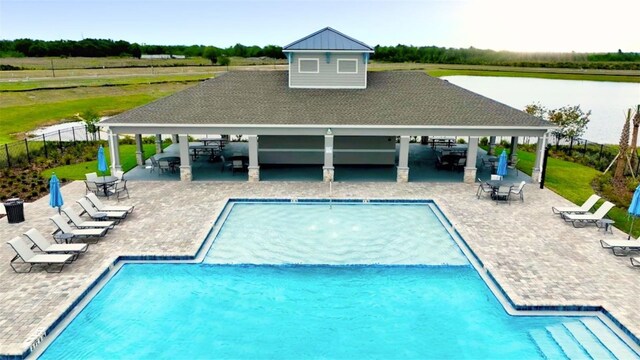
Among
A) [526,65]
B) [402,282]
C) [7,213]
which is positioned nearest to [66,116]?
[7,213]

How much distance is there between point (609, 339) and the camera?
423 inches

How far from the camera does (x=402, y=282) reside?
13539 millimetres

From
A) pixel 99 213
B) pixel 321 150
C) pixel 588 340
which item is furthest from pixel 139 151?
pixel 588 340

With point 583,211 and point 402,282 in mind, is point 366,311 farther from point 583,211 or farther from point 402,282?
point 583,211

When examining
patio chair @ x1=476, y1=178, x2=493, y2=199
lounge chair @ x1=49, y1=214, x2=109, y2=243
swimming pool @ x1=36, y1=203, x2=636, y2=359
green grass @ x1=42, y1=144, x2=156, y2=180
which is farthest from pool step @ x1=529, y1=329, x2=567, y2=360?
green grass @ x1=42, y1=144, x2=156, y2=180

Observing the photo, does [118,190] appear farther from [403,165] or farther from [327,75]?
[403,165]

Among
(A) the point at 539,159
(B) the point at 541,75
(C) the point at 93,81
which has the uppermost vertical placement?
(B) the point at 541,75

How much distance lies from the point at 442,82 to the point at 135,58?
123m

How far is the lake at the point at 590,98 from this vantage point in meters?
47.9

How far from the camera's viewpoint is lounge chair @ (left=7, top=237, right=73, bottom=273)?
522 inches

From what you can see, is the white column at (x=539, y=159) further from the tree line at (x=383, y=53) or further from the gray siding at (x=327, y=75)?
the tree line at (x=383, y=53)

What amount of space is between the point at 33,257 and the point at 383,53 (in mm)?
136361

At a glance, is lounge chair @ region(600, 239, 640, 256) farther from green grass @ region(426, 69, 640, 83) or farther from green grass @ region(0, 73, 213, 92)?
green grass @ region(426, 69, 640, 83)

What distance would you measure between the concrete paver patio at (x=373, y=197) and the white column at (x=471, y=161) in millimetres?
945
